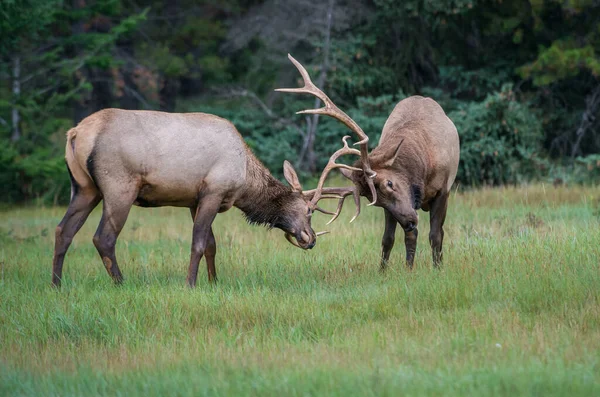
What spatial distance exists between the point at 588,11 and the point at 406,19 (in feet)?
12.5

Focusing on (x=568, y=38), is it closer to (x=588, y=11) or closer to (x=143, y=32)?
(x=588, y=11)

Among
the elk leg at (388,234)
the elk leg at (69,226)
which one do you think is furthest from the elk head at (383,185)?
the elk leg at (69,226)

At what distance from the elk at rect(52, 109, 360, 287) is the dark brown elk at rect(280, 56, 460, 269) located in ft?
1.04

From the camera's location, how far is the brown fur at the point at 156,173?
28.2 ft

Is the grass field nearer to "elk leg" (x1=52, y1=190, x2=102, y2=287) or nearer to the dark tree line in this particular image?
"elk leg" (x1=52, y1=190, x2=102, y2=287)

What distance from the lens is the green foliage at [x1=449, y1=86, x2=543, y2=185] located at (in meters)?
17.7

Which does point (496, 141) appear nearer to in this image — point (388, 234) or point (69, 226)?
point (388, 234)

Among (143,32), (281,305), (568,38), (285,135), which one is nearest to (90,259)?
(281,305)

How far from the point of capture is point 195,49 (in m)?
26.1

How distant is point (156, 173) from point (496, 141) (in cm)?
1045


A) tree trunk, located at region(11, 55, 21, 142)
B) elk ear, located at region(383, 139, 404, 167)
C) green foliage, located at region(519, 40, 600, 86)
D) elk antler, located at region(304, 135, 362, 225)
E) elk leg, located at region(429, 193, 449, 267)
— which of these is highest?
green foliage, located at region(519, 40, 600, 86)

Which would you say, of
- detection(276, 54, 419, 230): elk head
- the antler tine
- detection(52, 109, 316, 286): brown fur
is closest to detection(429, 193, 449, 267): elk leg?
detection(276, 54, 419, 230): elk head

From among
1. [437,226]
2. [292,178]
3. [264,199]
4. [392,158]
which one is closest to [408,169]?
[392,158]

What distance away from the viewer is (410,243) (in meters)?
9.23
